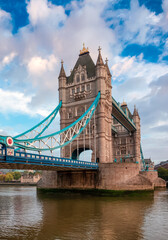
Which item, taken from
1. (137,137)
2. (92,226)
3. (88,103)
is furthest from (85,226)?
(137,137)

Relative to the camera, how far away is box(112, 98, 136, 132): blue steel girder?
4719 centimetres

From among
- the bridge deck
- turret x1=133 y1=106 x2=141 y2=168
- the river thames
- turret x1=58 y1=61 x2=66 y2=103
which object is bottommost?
the river thames

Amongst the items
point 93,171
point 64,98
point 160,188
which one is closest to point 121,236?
point 93,171

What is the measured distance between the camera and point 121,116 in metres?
52.7

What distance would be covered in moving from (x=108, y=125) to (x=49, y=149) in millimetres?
15399

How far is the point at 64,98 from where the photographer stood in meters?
41.5

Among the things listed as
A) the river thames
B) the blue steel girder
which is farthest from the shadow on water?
the blue steel girder

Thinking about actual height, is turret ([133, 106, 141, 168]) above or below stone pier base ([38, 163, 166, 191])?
above

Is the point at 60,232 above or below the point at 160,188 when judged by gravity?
above

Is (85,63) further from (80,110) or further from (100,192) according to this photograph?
(100,192)

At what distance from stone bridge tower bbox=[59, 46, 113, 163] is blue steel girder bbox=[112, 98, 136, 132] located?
17.8ft

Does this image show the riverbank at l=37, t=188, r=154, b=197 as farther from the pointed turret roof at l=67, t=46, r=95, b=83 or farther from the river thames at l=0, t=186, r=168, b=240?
the pointed turret roof at l=67, t=46, r=95, b=83

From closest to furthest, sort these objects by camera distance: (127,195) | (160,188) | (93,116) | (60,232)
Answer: (60,232), (127,195), (93,116), (160,188)

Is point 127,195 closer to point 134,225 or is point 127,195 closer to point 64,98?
point 134,225
